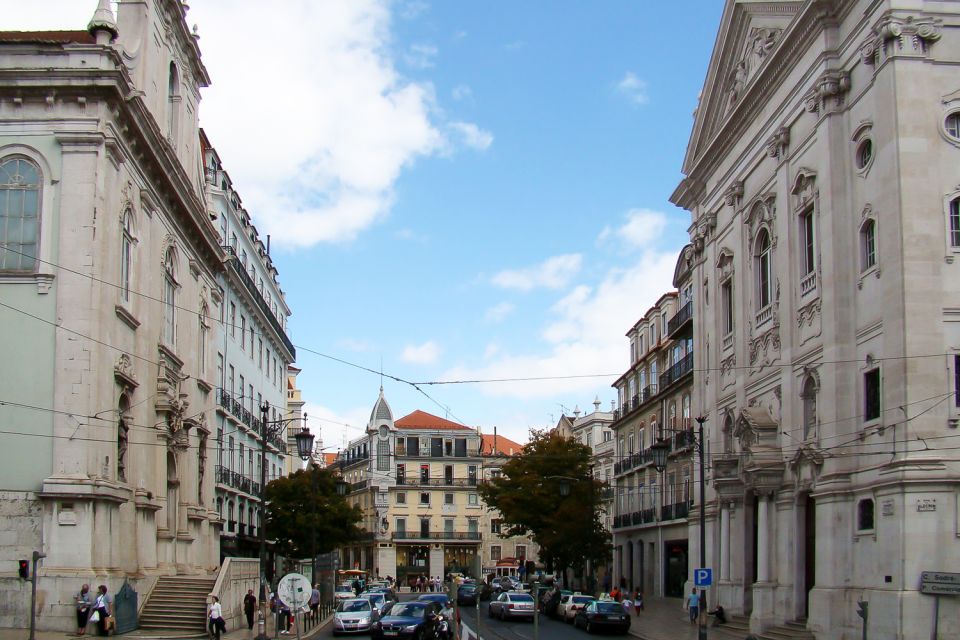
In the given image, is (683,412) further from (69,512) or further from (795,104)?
(69,512)

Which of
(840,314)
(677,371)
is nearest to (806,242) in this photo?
(840,314)

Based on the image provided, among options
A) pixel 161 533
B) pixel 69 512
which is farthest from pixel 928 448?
pixel 161 533

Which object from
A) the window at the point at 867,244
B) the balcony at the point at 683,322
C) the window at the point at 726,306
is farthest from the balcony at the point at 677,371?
the window at the point at 867,244

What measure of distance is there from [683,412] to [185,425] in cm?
2903

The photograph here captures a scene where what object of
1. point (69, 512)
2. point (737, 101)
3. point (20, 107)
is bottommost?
point (69, 512)

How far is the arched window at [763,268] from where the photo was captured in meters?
39.8

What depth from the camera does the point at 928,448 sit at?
2789 centimetres

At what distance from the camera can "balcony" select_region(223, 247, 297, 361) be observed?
180 ft

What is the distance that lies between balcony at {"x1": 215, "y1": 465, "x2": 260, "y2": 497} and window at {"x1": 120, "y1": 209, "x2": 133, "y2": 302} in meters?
17.3

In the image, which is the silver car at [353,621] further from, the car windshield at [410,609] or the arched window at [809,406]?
the arched window at [809,406]

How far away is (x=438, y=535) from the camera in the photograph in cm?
11938

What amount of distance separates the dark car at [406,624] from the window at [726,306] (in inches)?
642

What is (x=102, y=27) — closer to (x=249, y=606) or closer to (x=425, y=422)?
(x=249, y=606)

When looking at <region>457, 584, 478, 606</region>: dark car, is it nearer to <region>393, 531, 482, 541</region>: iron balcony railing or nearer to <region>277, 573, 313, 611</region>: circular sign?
<region>277, 573, 313, 611</region>: circular sign
